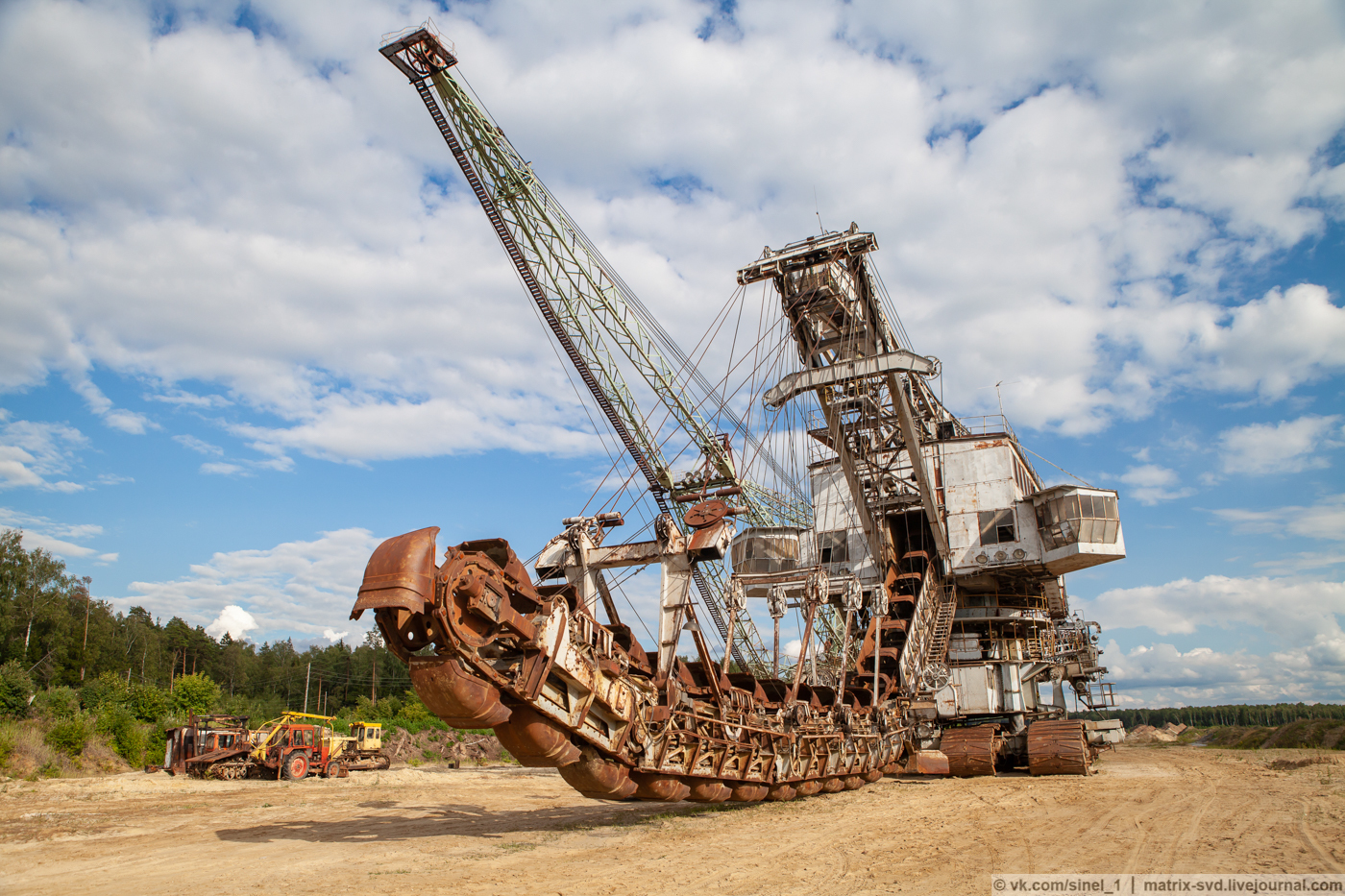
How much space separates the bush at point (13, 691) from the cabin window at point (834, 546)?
3733cm

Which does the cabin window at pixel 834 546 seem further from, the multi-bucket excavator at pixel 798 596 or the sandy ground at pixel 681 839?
the sandy ground at pixel 681 839

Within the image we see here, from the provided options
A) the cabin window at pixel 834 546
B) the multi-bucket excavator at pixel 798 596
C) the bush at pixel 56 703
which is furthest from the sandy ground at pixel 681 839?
the bush at pixel 56 703

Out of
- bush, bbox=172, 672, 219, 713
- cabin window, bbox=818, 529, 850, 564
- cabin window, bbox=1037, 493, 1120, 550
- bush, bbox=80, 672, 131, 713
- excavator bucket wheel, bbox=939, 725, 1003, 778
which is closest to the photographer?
excavator bucket wheel, bbox=939, 725, 1003, 778

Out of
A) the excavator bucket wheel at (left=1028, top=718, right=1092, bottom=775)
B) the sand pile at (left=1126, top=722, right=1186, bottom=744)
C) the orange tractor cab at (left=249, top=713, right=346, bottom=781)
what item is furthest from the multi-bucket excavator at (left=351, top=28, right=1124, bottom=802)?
the sand pile at (left=1126, top=722, right=1186, bottom=744)

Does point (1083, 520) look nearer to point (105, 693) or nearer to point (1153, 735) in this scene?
point (1153, 735)

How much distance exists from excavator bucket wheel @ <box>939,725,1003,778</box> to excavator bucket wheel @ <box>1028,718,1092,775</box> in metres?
0.97

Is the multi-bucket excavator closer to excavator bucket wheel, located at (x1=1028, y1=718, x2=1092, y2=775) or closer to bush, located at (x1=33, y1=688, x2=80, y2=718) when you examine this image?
excavator bucket wheel, located at (x1=1028, y1=718, x2=1092, y2=775)

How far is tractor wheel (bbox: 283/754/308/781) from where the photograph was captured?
76.2ft

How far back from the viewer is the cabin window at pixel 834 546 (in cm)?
2611

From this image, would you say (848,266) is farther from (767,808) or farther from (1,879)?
(1,879)

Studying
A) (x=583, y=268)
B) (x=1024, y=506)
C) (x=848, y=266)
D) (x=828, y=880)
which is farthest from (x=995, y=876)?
(x=583, y=268)

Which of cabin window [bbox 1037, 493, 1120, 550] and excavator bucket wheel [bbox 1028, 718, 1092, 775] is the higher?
cabin window [bbox 1037, 493, 1120, 550]

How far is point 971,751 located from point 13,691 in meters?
43.5

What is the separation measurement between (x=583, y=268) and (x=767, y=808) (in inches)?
877
